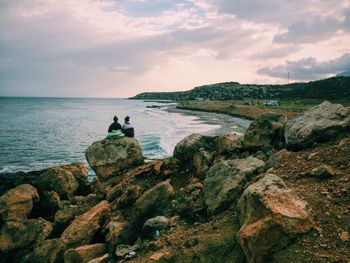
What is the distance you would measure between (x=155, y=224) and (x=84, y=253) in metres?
2.35

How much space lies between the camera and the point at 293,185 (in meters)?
8.46

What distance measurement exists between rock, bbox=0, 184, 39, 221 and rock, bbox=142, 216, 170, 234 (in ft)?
23.9

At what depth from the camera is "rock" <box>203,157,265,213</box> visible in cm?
909

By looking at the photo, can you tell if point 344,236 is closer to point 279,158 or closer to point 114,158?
point 279,158

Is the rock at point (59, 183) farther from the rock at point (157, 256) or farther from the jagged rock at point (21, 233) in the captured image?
the rock at point (157, 256)

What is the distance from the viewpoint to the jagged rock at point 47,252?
10697mm

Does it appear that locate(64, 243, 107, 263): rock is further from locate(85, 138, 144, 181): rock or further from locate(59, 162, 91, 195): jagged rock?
locate(59, 162, 91, 195): jagged rock

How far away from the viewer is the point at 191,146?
1373 cm

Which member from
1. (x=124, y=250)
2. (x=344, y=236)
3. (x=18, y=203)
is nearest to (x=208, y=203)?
(x=124, y=250)

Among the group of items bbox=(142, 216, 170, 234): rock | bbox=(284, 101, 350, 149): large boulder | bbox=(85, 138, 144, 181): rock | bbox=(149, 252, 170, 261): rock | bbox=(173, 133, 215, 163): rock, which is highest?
bbox=(284, 101, 350, 149): large boulder

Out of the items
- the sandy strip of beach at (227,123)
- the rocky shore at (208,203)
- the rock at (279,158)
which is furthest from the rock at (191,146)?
the sandy strip of beach at (227,123)

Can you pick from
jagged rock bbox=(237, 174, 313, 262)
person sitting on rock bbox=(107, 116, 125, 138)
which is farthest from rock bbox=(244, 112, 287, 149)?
person sitting on rock bbox=(107, 116, 125, 138)

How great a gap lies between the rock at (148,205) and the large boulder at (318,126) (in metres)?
4.77

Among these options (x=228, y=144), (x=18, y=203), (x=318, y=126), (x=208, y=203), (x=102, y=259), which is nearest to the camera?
(x=102, y=259)
